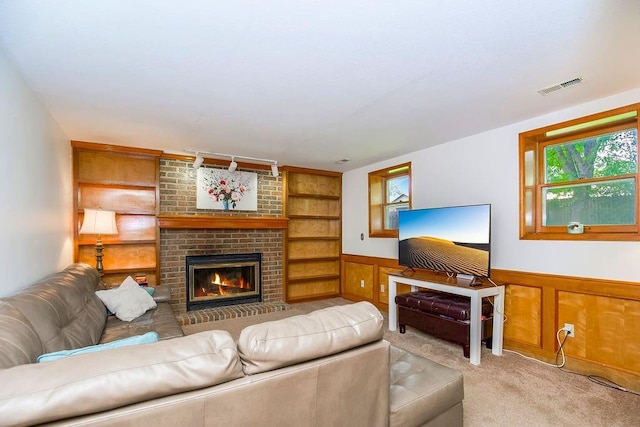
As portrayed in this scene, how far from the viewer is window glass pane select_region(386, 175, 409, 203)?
14.8ft

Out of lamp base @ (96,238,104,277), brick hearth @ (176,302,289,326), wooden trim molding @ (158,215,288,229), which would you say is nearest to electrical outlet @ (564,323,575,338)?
brick hearth @ (176,302,289,326)

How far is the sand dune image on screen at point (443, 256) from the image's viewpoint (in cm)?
306

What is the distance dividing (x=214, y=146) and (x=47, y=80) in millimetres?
1832

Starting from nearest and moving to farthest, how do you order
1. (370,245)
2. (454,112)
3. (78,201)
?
(454,112), (78,201), (370,245)

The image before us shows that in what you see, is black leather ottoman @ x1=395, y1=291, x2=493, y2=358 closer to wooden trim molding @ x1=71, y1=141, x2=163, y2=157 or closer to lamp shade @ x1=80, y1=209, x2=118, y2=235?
lamp shade @ x1=80, y1=209, x2=118, y2=235

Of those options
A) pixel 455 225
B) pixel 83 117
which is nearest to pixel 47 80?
pixel 83 117

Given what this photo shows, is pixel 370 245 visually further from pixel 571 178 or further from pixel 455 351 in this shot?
pixel 571 178

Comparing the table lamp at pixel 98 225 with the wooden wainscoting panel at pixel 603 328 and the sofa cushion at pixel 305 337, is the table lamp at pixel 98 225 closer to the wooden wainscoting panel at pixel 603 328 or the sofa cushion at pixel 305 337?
the sofa cushion at pixel 305 337

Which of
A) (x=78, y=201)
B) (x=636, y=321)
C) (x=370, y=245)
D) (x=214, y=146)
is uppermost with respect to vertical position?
(x=214, y=146)

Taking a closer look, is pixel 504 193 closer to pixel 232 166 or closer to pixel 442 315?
pixel 442 315

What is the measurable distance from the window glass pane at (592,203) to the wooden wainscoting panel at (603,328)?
65 centimetres

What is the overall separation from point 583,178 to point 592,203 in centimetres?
23

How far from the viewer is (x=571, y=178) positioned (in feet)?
9.31

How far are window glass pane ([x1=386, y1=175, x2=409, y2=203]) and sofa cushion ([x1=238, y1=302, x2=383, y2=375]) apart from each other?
3.37 m
